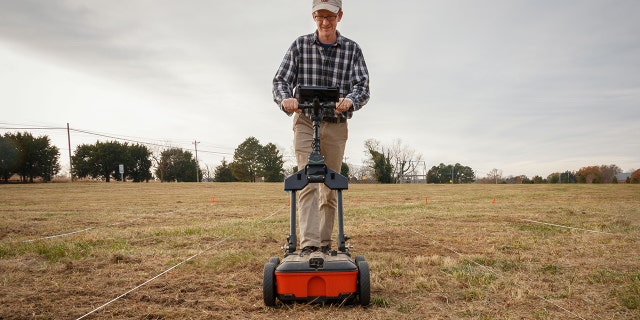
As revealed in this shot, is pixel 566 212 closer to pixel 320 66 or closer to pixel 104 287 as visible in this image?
pixel 320 66

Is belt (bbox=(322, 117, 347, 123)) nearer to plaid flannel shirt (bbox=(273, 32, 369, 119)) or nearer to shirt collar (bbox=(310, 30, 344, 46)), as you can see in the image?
plaid flannel shirt (bbox=(273, 32, 369, 119))

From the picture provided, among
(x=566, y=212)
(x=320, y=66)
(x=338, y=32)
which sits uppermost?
(x=338, y=32)

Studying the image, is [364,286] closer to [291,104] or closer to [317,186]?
[317,186]

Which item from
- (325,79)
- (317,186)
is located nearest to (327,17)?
(325,79)

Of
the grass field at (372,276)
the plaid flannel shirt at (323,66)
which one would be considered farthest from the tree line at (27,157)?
the plaid flannel shirt at (323,66)

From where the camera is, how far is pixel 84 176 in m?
67.6

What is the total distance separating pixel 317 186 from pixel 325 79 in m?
1.10

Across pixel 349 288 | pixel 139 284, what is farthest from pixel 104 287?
pixel 349 288

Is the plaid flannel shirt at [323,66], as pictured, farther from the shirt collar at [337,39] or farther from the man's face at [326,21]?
the man's face at [326,21]

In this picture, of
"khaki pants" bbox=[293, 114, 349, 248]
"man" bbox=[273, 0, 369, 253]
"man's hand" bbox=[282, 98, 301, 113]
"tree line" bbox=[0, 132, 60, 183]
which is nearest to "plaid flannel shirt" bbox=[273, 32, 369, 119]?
"man" bbox=[273, 0, 369, 253]

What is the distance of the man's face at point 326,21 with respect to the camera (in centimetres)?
395

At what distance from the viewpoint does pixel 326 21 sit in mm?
3996

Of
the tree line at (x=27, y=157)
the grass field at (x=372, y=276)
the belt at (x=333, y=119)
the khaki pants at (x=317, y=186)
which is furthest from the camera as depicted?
the tree line at (x=27, y=157)

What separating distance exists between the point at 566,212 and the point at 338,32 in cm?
946
